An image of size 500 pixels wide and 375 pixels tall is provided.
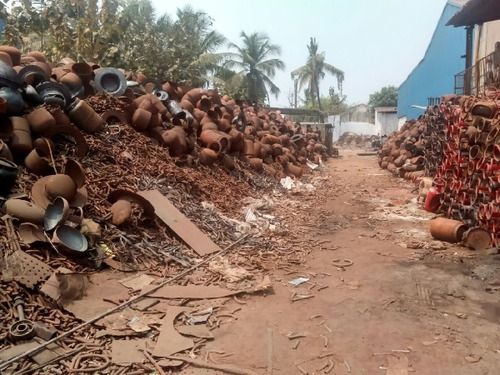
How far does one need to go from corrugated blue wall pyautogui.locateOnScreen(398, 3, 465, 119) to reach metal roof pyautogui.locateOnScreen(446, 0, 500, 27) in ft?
22.1

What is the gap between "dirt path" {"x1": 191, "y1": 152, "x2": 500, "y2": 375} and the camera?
10.1ft

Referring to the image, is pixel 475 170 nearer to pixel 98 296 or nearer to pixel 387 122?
pixel 98 296

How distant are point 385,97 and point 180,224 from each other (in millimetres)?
44330

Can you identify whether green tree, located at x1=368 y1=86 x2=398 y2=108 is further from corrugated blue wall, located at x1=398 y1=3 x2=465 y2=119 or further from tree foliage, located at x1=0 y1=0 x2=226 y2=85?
tree foliage, located at x1=0 y1=0 x2=226 y2=85

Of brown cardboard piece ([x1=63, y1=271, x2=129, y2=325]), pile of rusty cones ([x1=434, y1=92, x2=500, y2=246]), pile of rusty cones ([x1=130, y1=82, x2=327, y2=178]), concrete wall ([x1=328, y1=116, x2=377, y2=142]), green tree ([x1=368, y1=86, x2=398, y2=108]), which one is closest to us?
brown cardboard piece ([x1=63, y1=271, x2=129, y2=325])

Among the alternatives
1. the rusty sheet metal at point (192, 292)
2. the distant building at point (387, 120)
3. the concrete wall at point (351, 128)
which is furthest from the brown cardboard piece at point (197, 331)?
the concrete wall at point (351, 128)

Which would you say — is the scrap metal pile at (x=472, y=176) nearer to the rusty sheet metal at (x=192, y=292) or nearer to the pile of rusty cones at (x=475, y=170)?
the pile of rusty cones at (x=475, y=170)

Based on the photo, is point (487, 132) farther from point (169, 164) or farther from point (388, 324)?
point (169, 164)

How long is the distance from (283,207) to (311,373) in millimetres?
5547

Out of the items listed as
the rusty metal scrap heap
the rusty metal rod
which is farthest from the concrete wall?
the rusty metal rod

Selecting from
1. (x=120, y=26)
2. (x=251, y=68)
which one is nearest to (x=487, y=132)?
(x=120, y=26)

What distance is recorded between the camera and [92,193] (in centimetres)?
535

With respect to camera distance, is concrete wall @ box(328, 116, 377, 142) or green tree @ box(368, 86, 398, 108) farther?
green tree @ box(368, 86, 398, 108)

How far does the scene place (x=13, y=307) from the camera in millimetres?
3385
